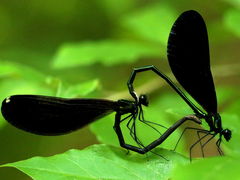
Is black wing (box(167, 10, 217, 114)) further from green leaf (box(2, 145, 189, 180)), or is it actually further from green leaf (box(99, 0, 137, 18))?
green leaf (box(99, 0, 137, 18))

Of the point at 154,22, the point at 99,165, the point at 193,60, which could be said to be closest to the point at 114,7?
the point at 154,22

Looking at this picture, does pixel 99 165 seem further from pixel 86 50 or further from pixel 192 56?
pixel 86 50

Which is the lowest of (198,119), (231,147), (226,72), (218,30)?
(231,147)

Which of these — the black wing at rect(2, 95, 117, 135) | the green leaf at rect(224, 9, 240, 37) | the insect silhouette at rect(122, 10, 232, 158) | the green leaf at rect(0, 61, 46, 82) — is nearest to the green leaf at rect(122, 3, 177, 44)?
the green leaf at rect(224, 9, 240, 37)

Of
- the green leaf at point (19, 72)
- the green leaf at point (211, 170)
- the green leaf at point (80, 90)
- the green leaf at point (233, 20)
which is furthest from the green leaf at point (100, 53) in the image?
the green leaf at point (211, 170)

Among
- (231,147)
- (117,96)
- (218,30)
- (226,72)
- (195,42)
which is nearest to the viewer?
(195,42)

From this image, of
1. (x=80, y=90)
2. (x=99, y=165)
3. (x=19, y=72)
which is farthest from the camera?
(x=19, y=72)

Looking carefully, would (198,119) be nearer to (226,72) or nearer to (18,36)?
(226,72)

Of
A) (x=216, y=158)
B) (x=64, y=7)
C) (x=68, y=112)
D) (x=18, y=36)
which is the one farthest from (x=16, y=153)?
(x=216, y=158)
